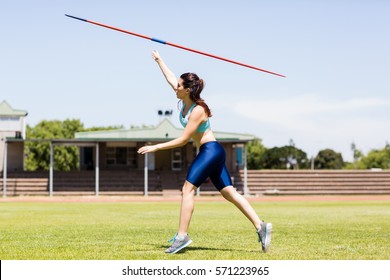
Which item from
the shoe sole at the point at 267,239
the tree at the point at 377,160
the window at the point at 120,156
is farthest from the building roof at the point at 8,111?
the tree at the point at 377,160

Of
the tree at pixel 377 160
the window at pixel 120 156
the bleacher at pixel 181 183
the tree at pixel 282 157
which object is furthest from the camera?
the tree at pixel 377 160

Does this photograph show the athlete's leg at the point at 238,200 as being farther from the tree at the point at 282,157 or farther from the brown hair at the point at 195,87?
the tree at the point at 282,157

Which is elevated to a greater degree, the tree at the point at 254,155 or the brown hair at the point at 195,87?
the tree at the point at 254,155

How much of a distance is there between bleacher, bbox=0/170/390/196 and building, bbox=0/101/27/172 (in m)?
3.08

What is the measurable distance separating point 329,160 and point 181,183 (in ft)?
249

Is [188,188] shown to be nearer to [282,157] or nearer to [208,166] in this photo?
[208,166]

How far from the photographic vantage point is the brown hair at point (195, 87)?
355 inches

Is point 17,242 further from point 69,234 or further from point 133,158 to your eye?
point 133,158

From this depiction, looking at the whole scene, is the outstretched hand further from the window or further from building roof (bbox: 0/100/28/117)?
building roof (bbox: 0/100/28/117)

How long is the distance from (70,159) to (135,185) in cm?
4209

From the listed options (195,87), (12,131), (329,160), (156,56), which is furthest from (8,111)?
(329,160)

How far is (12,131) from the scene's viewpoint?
5900 cm

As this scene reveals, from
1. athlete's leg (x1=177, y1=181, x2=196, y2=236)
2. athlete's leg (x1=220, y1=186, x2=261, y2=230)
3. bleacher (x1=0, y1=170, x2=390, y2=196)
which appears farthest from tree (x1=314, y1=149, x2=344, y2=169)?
athlete's leg (x1=177, y1=181, x2=196, y2=236)

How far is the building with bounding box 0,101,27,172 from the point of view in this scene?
188 ft
